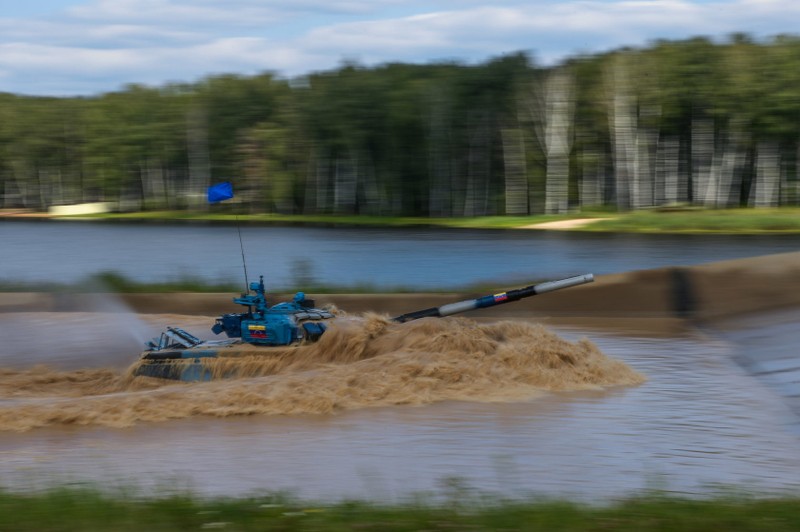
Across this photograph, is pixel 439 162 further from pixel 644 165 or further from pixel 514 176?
pixel 644 165

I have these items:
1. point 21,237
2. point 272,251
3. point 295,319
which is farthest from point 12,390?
point 21,237

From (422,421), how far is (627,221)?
57.2 metres

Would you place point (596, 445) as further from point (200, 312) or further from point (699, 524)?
point (200, 312)

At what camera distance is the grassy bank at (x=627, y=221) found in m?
65.1

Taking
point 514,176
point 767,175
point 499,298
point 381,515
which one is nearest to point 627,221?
point 767,175

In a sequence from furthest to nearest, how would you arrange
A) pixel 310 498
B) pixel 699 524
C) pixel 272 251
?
pixel 272 251 < pixel 310 498 < pixel 699 524

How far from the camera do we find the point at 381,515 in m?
7.38

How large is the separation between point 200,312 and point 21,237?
54615 mm

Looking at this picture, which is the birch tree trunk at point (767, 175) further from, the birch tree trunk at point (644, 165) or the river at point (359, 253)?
the river at point (359, 253)

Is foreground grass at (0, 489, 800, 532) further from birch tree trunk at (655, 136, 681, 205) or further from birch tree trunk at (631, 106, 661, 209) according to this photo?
birch tree trunk at (655, 136, 681, 205)

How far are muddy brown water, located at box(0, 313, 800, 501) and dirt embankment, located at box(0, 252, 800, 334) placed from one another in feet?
7.77

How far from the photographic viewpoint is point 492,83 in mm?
76125

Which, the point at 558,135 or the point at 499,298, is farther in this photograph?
the point at 558,135

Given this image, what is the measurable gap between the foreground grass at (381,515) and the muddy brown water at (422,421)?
0.82 m
